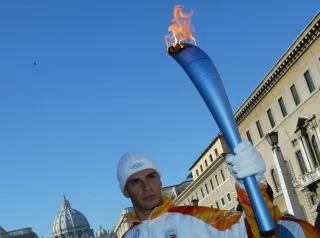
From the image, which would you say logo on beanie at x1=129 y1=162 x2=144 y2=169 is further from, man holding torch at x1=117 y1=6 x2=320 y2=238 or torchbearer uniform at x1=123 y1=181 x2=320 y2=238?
torchbearer uniform at x1=123 y1=181 x2=320 y2=238

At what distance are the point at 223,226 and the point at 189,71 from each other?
1.17m

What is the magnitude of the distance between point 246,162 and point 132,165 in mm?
1695

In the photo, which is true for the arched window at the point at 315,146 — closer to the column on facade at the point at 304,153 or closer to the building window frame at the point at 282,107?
the column on facade at the point at 304,153

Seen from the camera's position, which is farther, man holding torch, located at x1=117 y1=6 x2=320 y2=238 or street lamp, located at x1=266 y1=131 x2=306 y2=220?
street lamp, located at x1=266 y1=131 x2=306 y2=220

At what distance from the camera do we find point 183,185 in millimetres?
82000

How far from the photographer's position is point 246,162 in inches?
98.6

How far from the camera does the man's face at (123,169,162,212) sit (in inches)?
144

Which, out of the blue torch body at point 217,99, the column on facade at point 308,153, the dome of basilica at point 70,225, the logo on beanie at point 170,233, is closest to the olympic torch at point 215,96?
the blue torch body at point 217,99

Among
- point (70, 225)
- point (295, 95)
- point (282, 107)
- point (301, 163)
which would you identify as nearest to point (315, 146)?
point (301, 163)

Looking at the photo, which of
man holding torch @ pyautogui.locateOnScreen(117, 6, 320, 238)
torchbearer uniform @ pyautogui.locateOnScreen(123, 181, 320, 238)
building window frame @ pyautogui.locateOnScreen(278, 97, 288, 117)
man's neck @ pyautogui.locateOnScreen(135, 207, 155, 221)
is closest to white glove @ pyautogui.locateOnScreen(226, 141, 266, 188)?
man holding torch @ pyautogui.locateOnScreen(117, 6, 320, 238)

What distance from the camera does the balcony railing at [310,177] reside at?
89.1 feet

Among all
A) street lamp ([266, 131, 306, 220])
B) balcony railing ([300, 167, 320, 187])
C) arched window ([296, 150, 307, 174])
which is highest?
arched window ([296, 150, 307, 174])

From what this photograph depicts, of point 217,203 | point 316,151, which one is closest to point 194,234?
point 316,151

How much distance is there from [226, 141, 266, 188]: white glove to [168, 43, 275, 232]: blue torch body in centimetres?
4
